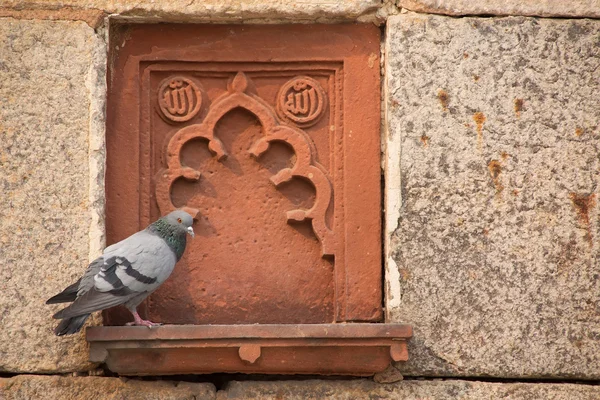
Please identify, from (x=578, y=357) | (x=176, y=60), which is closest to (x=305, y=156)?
(x=176, y=60)

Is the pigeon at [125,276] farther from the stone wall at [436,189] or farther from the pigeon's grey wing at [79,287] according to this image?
the stone wall at [436,189]

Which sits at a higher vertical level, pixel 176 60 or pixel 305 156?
pixel 176 60

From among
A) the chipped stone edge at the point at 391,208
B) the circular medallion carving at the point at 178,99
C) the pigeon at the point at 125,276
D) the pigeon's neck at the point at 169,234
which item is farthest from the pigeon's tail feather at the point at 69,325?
the chipped stone edge at the point at 391,208

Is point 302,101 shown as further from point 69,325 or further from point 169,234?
point 69,325

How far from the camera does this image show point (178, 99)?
189 inches

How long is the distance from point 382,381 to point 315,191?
938 mm

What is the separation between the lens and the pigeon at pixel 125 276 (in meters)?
4.18

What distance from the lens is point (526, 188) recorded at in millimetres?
4566

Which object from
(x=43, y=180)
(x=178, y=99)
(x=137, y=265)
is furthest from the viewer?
(x=178, y=99)

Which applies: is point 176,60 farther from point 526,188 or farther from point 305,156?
point 526,188

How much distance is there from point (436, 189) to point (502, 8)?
3.01 feet

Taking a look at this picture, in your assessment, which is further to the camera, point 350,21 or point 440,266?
point 350,21

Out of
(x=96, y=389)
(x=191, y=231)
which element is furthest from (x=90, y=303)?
(x=191, y=231)

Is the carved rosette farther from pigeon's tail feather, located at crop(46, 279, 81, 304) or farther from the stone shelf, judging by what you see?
pigeon's tail feather, located at crop(46, 279, 81, 304)
